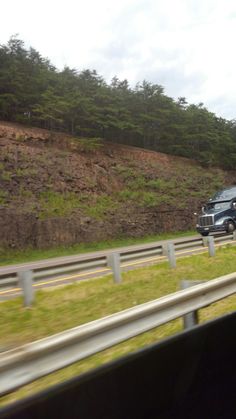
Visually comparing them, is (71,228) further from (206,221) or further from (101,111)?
(101,111)

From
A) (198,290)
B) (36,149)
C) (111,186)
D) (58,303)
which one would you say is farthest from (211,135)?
(198,290)

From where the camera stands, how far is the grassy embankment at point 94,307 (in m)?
5.23

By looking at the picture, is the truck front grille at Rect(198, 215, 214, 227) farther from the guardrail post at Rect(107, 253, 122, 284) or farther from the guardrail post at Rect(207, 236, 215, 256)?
the guardrail post at Rect(107, 253, 122, 284)

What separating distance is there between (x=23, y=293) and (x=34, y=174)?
23077mm

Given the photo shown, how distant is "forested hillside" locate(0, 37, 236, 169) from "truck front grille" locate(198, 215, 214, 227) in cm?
1562

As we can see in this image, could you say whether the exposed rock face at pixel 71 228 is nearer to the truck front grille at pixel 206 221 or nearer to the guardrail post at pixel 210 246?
the truck front grille at pixel 206 221

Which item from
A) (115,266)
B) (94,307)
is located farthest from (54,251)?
(94,307)

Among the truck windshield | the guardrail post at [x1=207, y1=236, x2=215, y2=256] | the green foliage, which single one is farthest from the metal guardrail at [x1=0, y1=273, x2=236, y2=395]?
the green foliage

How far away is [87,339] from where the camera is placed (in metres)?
3.10

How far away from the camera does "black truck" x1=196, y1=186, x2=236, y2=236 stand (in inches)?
960

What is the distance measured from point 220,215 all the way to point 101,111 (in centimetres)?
2255

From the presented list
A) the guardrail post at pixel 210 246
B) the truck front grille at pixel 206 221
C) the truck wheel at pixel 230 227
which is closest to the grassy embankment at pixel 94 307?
the guardrail post at pixel 210 246

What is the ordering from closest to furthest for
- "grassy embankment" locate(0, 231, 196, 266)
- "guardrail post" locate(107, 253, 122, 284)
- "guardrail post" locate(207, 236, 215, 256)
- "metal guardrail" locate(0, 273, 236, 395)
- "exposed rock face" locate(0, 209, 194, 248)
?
"metal guardrail" locate(0, 273, 236, 395)
"guardrail post" locate(107, 253, 122, 284)
"guardrail post" locate(207, 236, 215, 256)
"grassy embankment" locate(0, 231, 196, 266)
"exposed rock face" locate(0, 209, 194, 248)

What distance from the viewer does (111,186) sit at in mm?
36562
